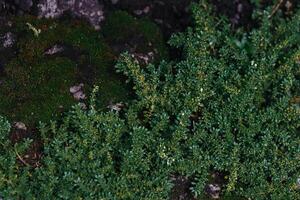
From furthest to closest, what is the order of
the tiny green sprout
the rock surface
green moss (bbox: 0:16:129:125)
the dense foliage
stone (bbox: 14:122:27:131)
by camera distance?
the rock surface
the tiny green sprout
green moss (bbox: 0:16:129:125)
stone (bbox: 14:122:27:131)
the dense foliage

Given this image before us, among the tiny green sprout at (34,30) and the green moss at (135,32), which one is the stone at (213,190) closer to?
the green moss at (135,32)

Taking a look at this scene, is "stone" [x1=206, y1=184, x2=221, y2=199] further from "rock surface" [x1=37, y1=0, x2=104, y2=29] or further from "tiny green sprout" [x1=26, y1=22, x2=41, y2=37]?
"tiny green sprout" [x1=26, y1=22, x2=41, y2=37]

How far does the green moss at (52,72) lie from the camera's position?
4.13m

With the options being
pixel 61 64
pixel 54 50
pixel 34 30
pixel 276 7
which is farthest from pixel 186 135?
pixel 276 7

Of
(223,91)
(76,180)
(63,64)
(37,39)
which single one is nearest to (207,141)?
(223,91)

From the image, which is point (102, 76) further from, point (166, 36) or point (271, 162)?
point (271, 162)

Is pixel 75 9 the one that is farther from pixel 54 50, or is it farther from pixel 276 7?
pixel 276 7

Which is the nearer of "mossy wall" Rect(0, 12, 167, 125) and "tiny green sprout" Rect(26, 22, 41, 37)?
"mossy wall" Rect(0, 12, 167, 125)

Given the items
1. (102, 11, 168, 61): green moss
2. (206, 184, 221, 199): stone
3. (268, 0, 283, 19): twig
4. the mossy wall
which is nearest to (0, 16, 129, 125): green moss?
the mossy wall

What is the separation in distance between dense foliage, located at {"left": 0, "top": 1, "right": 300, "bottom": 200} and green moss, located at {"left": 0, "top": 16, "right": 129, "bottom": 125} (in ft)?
0.61

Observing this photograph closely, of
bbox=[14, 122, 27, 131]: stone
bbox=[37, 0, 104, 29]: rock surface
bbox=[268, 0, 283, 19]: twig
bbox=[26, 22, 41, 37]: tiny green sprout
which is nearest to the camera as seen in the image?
bbox=[14, 122, 27, 131]: stone

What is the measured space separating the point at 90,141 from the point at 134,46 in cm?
115

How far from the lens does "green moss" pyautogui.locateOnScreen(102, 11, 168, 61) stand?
186 inches

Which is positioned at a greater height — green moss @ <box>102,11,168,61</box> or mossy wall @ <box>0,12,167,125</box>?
green moss @ <box>102,11,168,61</box>
